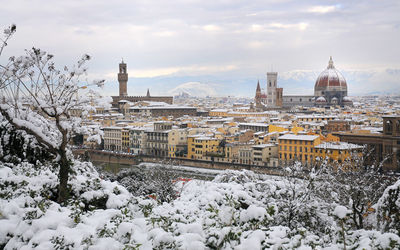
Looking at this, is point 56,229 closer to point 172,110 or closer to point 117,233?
point 117,233

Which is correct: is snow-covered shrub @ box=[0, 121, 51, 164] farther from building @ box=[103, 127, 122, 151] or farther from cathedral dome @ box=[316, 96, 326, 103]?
cathedral dome @ box=[316, 96, 326, 103]

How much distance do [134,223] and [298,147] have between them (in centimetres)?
2340

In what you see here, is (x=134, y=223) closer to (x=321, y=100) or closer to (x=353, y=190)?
(x=353, y=190)

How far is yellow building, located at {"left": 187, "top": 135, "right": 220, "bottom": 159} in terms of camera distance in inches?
1188

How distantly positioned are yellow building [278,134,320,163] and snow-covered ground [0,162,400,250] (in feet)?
69.4

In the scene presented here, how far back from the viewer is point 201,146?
3039cm

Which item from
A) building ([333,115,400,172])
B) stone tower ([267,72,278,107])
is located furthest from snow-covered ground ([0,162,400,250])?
stone tower ([267,72,278,107])

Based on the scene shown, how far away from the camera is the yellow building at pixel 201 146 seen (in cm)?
3019

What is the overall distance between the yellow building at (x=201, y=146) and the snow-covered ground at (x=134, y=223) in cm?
2508

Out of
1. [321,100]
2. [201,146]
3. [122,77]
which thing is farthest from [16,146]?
[122,77]

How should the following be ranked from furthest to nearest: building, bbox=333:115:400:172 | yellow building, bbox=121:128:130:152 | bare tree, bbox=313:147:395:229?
yellow building, bbox=121:128:130:152, building, bbox=333:115:400:172, bare tree, bbox=313:147:395:229

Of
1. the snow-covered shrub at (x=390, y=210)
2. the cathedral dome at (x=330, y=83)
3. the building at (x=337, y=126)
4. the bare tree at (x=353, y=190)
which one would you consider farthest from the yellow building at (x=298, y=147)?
the cathedral dome at (x=330, y=83)

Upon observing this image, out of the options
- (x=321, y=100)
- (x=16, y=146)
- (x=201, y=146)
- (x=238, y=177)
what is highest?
(x=321, y=100)

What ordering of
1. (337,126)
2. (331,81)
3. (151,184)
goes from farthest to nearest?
(331,81) → (337,126) → (151,184)
